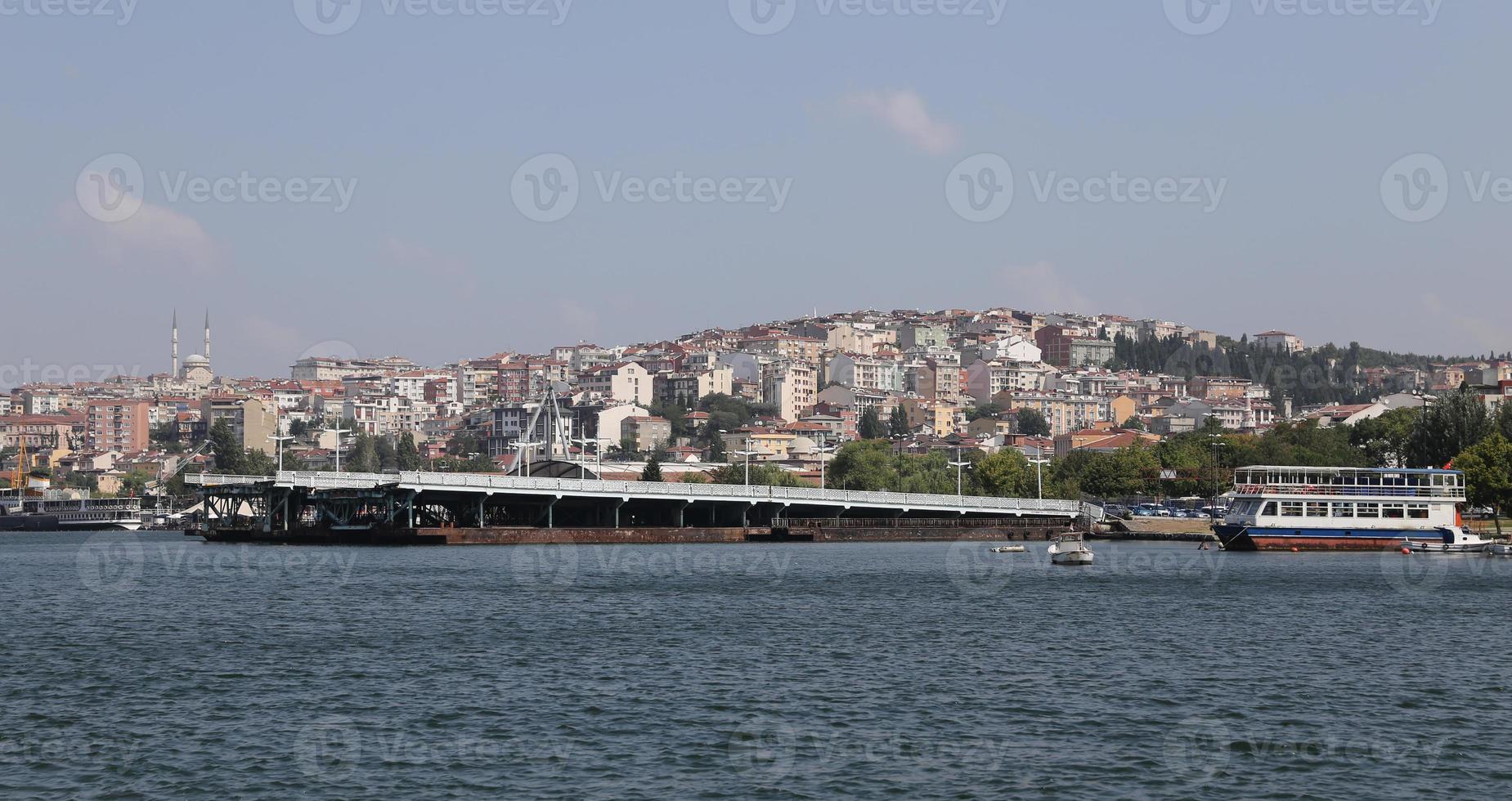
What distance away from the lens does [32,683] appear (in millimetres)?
26344

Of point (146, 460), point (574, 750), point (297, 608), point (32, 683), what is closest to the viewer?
point (574, 750)

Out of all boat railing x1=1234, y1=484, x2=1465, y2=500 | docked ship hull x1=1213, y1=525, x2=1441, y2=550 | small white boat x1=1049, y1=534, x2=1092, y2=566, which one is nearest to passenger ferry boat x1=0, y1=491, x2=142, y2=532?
small white boat x1=1049, y1=534, x2=1092, y2=566

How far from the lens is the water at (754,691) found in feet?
63.5

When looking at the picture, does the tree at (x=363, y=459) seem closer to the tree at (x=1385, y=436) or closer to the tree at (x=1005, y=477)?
the tree at (x=1005, y=477)

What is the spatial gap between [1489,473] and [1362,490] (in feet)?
29.2

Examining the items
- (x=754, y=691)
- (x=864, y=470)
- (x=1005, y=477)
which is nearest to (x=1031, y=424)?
(x=864, y=470)

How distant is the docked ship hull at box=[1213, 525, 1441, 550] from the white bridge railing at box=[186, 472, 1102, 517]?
22.7 meters

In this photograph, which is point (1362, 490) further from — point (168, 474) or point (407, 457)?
point (168, 474)

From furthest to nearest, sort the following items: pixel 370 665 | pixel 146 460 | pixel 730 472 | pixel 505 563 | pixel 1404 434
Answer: pixel 146 460 → pixel 730 472 → pixel 1404 434 → pixel 505 563 → pixel 370 665

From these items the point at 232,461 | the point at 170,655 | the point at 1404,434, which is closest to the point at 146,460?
the point at 232,461

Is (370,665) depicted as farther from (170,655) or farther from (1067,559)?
(1067,559)

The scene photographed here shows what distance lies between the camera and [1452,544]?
64.5 meters

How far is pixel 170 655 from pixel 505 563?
28.1m

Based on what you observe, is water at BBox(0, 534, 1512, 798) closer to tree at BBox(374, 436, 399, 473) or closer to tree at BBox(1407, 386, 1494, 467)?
tree at BBox(1407, 386, 1494, 467)
